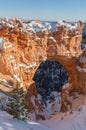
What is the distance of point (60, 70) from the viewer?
222 ft

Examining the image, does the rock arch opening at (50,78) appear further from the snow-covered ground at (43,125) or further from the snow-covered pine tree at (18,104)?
the snow-covered pine tree at (18,104)

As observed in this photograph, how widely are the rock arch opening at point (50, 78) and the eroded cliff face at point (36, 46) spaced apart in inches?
763

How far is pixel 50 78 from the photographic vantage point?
65812mm

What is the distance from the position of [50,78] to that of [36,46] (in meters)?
27.4

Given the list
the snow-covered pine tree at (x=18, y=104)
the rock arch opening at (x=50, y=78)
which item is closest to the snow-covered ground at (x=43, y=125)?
the snow-covered pine tree at (x=18, y=104)

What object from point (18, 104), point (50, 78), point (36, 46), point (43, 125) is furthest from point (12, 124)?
point (50, 78)

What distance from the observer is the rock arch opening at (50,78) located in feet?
201

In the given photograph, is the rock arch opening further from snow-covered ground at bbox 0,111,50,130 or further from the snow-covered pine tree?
snow-covered ground at bbox 0,111,50,130

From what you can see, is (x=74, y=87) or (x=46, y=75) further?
(x=46, y=75)

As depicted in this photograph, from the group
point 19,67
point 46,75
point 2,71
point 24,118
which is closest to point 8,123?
point 24,118

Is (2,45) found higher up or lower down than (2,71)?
higher up

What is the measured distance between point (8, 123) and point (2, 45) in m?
15.6

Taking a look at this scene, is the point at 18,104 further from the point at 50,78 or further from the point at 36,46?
the point at 50,78

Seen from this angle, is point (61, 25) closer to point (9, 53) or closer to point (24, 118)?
point (9, 53)
